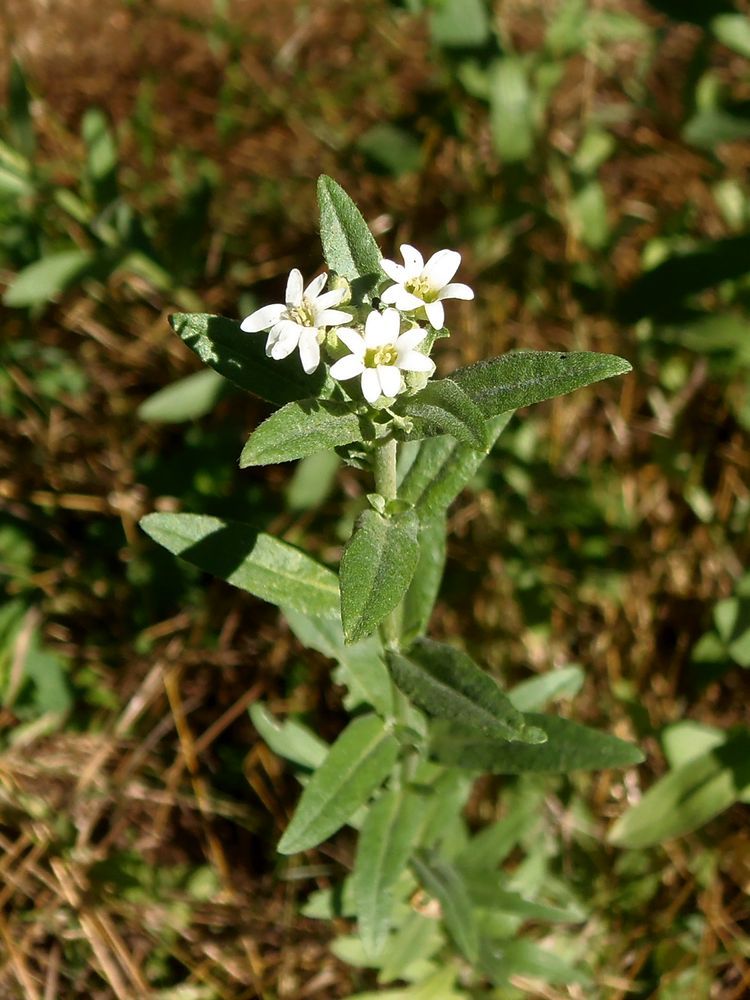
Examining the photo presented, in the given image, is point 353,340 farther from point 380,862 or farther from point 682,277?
point 682,277

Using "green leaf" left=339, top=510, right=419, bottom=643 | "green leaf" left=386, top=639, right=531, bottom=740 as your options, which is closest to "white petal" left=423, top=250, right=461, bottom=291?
"green leaf" left=339, top=510, right=419, bottom=643

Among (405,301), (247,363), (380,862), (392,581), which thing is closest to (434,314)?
(405,301)

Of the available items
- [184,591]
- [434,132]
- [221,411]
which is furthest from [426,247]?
[184,591]

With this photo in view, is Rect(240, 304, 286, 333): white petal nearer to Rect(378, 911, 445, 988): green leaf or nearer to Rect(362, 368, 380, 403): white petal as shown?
Rect(362, 368, 380, 403): white petal

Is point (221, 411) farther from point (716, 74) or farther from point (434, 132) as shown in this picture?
point (716, 74)

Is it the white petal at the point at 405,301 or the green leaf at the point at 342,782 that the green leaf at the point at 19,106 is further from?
the green leaf at the point at 342,782
